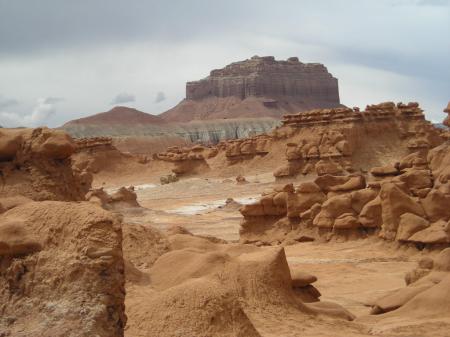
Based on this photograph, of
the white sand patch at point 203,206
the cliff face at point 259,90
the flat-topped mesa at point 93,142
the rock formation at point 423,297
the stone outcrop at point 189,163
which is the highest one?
the cliff face at point 259,90

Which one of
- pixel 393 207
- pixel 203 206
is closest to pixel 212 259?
pixel 393 207

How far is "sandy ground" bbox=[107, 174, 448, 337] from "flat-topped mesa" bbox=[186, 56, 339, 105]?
89191mm

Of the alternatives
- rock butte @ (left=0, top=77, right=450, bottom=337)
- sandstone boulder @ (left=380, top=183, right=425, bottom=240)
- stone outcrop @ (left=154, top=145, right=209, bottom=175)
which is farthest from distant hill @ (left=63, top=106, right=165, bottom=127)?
sandstone boulder @ (left=380, top=183, right=425, bottom=240)

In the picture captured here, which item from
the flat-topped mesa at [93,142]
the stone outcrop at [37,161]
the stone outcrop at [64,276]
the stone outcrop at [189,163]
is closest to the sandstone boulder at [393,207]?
the stone outcrop at [37,161]

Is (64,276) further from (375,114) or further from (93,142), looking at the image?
(93,142)

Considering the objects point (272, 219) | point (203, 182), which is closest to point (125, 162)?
point (203, 182)

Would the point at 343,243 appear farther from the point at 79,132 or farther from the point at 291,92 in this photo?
the point at 291,92

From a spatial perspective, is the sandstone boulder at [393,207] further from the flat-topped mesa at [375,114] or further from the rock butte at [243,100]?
the rock butte at [243,100]

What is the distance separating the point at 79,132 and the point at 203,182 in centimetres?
4935

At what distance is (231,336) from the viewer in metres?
6.16

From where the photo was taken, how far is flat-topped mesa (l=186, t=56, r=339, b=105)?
12688 cm

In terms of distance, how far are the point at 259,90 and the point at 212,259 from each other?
385ft

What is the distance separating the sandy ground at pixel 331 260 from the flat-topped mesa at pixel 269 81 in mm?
89191

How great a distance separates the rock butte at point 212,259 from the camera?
5305 mm
